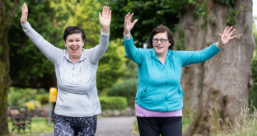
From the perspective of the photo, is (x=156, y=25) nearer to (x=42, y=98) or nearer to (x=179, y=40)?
(x=179, y=40)

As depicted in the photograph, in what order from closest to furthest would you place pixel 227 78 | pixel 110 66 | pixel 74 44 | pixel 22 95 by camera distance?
pixel 74 44
pixel 227 78
pixel 110 66
pixel 22 95

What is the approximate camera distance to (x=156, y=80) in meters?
3.53

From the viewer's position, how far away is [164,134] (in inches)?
143

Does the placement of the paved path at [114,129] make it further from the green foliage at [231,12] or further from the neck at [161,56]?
the neck at [161,56]

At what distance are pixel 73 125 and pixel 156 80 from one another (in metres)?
1.00

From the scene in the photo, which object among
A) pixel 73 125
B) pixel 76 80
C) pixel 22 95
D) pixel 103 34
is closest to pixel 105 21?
pixel 103 34

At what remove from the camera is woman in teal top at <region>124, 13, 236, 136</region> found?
3549 millimetres

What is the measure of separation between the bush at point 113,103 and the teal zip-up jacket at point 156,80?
25.9 meters

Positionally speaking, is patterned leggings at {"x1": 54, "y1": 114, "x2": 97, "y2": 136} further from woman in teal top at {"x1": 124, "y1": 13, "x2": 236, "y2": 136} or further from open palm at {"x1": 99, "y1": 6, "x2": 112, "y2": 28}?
open palm at {"x1": 99, "y1": 6, "x2": 112, "y2": 28}

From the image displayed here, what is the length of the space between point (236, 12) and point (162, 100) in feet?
14.1

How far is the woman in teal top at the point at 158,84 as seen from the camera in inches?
140

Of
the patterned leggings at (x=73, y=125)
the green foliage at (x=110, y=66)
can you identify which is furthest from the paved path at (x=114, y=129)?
the green foliage at (x=110, y=66)

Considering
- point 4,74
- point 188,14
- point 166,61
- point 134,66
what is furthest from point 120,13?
point 134,66

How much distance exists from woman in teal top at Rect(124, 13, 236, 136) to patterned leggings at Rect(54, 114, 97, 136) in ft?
1.88
